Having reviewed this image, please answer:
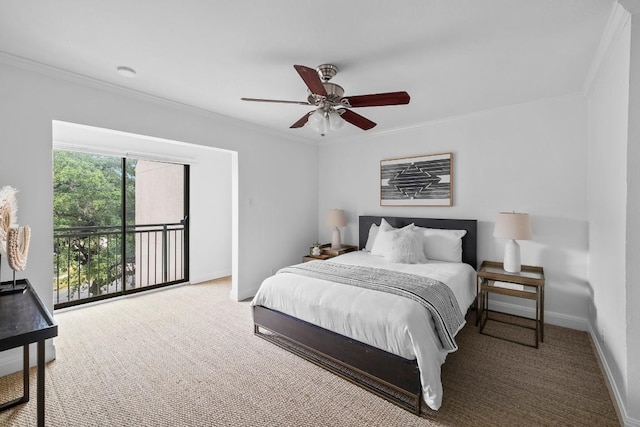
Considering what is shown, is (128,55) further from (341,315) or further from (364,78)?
(341,315)

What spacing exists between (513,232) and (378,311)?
6.00 ft

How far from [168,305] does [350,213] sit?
297 cm

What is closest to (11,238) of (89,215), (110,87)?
(110,87)

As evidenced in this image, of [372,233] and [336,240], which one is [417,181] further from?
[336,240]

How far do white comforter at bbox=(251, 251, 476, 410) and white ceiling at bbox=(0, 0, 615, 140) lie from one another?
6.06 feet

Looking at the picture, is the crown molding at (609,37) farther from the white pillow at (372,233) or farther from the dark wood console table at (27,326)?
the dark wood console table at (27,326)

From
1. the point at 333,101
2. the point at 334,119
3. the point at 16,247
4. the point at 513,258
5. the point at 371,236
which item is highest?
the point at 333,101

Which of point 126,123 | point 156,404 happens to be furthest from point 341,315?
point 126,123

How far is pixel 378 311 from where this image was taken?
2.07 metres

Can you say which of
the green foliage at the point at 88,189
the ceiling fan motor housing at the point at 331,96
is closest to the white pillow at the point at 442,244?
the ceiling fan motor housing at the point at 331,96

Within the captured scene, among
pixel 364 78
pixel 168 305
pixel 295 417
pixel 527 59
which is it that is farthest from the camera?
pixel 168 305

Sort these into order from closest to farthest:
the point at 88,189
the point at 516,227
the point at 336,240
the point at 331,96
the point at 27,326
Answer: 1. the point at 27,326
2. the point at 331,96
3. the point at 516,227
4. the point at 88,189
5. the point at 336,240

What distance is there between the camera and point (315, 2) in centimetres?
167

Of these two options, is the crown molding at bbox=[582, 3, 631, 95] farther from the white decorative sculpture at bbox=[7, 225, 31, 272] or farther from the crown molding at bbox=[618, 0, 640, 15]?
the white decorative sculpture at bbox=[7, 225, 31, 272]
